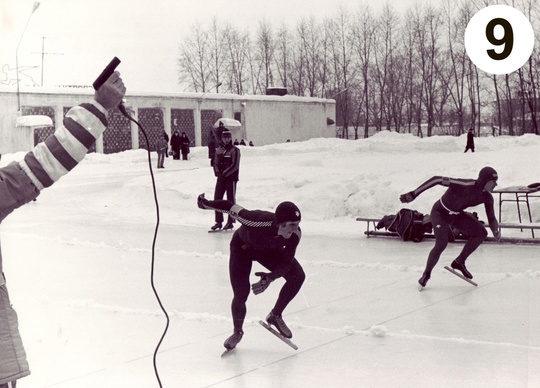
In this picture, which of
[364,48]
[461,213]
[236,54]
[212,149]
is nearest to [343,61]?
[364,48]

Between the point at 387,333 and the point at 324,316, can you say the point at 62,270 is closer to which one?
the point at 324,316

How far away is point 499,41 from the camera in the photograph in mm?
7227

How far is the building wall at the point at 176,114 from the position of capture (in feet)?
19.6

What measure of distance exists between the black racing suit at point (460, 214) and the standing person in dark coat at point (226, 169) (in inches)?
144

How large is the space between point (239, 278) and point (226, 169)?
20.1 feet

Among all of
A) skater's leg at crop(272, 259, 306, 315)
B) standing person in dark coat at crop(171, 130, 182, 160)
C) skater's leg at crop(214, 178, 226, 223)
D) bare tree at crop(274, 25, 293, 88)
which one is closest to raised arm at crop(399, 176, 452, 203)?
skater's leg at crop(272, 259, 306, 315)

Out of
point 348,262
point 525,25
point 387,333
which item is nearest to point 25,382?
point 387,333

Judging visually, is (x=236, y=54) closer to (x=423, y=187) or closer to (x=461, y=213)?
(x=423, y=187)

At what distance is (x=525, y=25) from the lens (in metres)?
8.20

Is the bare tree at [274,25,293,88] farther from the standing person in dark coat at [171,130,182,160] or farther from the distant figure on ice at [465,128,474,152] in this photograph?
the standing person in dark coat at [171,130,182,160]

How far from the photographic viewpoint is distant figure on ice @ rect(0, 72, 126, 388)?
1905 mm

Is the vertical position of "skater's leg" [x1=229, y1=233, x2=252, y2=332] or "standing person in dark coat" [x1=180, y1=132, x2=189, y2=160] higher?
"standing person in dark coat" [x1=180, y1=132, x2=189, y2=160]

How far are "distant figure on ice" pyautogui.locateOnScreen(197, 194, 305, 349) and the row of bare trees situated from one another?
277 cm

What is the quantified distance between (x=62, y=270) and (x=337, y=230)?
4.50 metres
